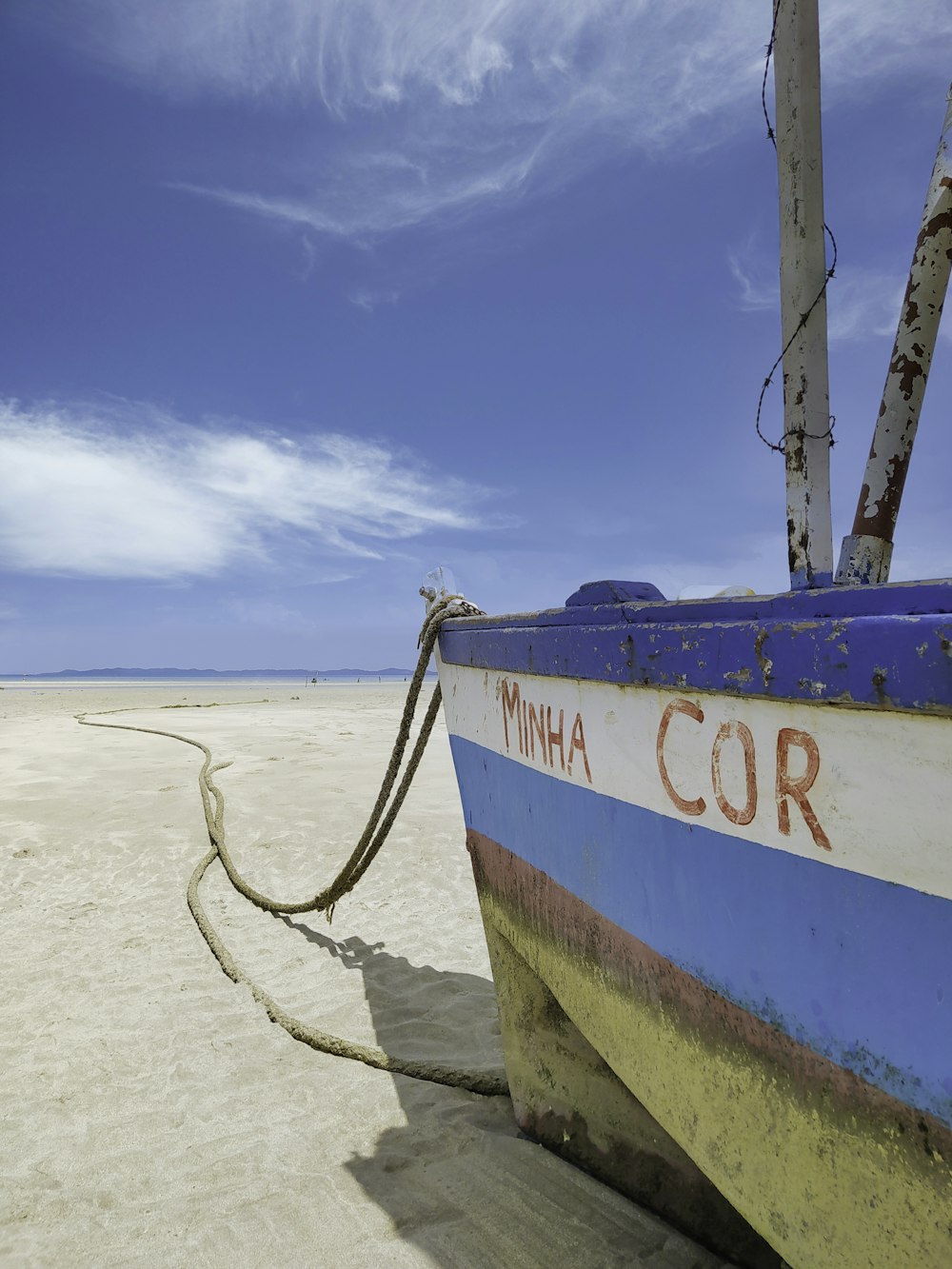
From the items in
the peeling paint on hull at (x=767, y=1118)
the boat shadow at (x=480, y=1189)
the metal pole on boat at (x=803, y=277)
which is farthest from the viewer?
the metal pole on boat at (x=803, y=277)

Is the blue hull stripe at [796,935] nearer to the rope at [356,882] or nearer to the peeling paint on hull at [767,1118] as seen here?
the peeling paint on hull at [767,1118]

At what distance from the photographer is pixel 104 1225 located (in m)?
2.15

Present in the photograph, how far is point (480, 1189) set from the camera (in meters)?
2.32

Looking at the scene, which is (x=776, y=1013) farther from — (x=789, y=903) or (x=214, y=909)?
(x=214, y=909)

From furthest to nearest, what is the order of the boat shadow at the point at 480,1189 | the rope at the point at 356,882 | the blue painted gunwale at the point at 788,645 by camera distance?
the rope at the point at 356,882 < the boat shadow at the point at 480,1189 < the blue painted gunwale at the point at 788,645

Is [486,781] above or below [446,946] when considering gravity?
above

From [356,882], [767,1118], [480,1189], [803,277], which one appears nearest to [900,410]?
[803,277]

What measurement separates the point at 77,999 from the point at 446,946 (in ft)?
6.17

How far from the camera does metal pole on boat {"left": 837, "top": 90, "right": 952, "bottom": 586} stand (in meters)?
2.99

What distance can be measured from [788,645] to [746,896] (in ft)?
1.62

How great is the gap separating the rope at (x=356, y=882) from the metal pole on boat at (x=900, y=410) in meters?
1.59

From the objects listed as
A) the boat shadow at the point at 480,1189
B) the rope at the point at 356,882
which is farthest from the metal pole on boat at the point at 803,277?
the boat shadow at the point at 480,1189

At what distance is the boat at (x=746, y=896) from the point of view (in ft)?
3.44

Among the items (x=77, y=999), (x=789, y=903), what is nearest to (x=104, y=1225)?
(x=77, y=999)
